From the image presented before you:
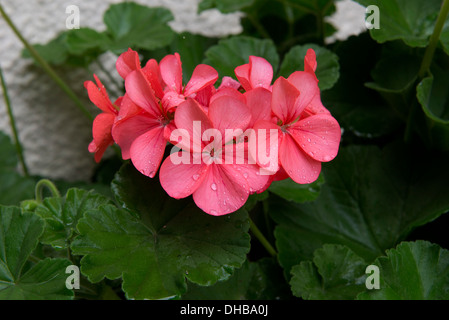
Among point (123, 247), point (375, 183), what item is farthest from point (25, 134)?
point (375, 183)

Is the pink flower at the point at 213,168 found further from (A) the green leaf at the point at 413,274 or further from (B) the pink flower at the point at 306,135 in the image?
(A) the green leaf at the point at 413,274

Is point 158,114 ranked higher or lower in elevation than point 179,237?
higher

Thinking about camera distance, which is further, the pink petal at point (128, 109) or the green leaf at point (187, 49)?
the green leaf at point (187, 49)

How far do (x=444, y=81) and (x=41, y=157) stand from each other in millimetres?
1026

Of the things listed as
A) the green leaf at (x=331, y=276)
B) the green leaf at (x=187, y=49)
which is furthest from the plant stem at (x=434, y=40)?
the green leaf at (x=187, y=49)

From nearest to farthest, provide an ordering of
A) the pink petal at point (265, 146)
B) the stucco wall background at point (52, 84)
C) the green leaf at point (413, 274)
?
the pink petal at point (265, 146) → the green leaf at point (413, 274) → the stucco wall background at point (52, 84)

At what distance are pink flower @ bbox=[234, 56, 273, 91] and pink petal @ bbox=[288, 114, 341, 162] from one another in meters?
0.07

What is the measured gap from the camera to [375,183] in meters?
0.95

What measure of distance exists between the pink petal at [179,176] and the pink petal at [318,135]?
13cm

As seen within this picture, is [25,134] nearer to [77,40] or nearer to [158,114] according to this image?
[77,40]

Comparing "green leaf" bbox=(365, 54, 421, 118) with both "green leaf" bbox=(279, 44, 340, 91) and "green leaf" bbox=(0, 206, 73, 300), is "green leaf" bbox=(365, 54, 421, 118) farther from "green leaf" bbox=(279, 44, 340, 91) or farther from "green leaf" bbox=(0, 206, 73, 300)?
"green leaf" bbox=(0, 206, 73, 300)

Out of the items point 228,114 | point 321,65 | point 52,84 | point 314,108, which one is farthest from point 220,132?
point 52,84

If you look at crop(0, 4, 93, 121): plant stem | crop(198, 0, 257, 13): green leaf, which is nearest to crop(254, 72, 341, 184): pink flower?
crop(198, 0, 257, 13): green leaf

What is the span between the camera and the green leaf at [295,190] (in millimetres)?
817
